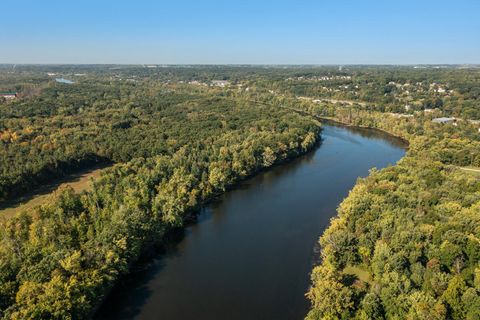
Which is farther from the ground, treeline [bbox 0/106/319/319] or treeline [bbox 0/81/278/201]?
treeline [bbox 0/81/278/201]

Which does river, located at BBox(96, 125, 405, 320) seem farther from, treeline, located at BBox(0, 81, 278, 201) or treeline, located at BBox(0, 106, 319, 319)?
treeline, located at BBox(0, 81, 278, 201)

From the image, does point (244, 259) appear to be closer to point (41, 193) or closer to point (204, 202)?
point (204, 202)

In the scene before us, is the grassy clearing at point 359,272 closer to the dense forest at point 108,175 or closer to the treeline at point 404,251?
the treeline at point 404,251

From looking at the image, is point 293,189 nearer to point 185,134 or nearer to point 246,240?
point 246,240

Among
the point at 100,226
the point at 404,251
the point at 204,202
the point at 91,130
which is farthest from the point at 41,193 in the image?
the point at 404,251

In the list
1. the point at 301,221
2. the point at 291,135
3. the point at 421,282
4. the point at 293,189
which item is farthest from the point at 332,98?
the point at 421,282

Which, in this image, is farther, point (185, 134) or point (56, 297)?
point (185, 134)

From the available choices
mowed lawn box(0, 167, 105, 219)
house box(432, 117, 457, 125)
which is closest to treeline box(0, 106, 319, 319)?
mowed lawn box(0, 167, 105, 219)
